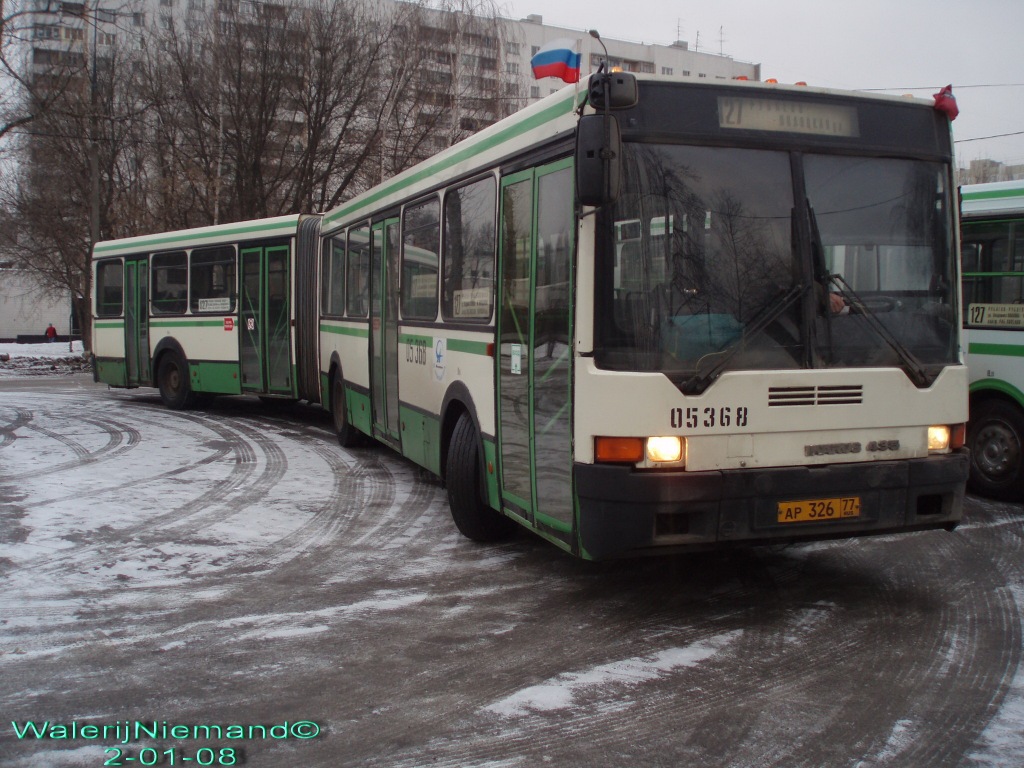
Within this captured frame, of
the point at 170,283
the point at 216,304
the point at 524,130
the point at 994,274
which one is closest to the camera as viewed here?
the point at 524,130

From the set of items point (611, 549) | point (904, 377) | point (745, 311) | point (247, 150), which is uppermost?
point (247, 150)

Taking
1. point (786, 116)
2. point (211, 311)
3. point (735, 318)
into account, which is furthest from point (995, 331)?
point (211, 311)

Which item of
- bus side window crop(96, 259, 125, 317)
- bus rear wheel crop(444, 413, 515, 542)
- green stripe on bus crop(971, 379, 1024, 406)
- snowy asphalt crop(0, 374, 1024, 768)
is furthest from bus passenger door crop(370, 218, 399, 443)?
bus side window crop(96, 259, 125, 317)

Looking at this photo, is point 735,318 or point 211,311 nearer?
point 735,318

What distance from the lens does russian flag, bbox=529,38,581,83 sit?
21.9ft

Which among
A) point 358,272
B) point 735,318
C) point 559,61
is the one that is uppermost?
point 559,61

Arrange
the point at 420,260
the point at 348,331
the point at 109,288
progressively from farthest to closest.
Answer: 1. the point at 109,288
2. the point at 348,331
3. the point at 420,260

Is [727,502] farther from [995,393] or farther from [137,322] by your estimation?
[137,322]

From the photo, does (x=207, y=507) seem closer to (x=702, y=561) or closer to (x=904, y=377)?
(x=702, y=561)

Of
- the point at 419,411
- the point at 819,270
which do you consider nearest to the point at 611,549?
the point at 819,270

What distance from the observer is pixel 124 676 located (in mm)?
4953

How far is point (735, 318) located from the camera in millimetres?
5559

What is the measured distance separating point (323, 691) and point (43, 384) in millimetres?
22535

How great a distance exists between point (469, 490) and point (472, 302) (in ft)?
4.62
